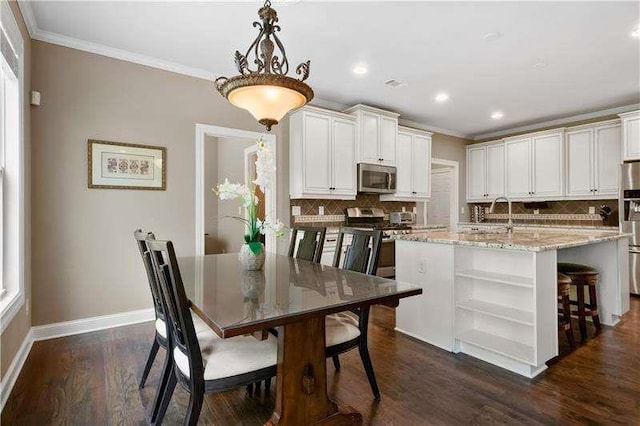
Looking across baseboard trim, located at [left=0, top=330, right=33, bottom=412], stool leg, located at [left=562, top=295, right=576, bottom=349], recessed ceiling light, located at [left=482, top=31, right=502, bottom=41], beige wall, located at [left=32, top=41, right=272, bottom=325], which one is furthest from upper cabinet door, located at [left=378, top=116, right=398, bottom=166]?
baseboard trim, located at [left=0, top=330, right=33, bottom=412]

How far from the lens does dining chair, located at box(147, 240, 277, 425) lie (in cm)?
134

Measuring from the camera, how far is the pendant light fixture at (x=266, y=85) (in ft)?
6.28

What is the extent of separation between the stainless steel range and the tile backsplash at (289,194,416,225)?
0.34 feet

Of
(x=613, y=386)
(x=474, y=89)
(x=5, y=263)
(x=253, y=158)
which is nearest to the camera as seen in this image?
(x=613, y=386)

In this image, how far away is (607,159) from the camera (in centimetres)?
483

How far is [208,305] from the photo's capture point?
134 cm

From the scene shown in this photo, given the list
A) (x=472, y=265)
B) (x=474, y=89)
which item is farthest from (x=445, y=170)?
(x=472, y=265)

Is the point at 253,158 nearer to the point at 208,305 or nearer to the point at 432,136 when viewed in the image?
the point at 432,136

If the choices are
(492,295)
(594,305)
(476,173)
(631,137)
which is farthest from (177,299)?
(476,173)

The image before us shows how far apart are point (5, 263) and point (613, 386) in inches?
157

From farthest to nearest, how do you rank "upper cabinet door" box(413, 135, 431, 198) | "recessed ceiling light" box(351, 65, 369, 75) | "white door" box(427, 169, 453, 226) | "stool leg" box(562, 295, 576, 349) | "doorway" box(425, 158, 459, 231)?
1. "white door" box(427, 169, 453, 226)
2. "doorway" box(425, 158, 459, 231)
3. "upper cabinet door" box(413, 135, 431, 198)
4. "recessed ceiling light" box(351, 65, 369, 75)
5. "stool leg" box(562, 295, 576, 349)

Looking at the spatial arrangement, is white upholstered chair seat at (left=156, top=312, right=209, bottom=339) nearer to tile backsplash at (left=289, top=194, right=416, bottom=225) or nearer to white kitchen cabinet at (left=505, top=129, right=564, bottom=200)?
tile backsplash at (left=289, top=194, right=416, bottom=225)

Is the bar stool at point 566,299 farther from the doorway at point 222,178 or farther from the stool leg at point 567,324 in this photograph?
the doorway at point 222,178

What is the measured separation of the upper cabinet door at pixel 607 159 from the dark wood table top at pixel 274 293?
4.82 meters
